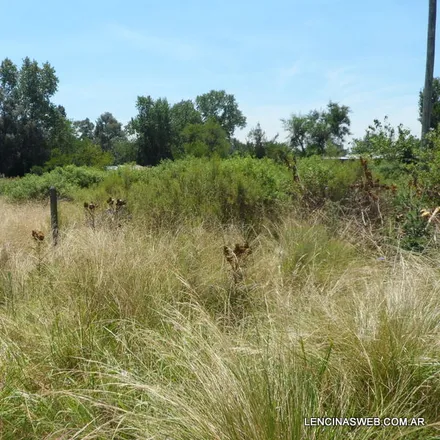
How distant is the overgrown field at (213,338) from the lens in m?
2.10

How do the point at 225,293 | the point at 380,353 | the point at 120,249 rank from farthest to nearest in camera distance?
the point at 120,249 < the point at 225,293 < the point at 380,353

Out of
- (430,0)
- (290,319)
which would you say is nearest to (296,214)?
(290,319)

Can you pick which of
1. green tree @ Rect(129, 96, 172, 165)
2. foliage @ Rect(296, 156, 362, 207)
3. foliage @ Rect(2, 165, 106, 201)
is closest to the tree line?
green tree @ Rect(129, 96, 172, 165)

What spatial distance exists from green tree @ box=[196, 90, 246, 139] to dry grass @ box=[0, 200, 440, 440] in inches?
3122

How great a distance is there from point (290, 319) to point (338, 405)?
2.82ft

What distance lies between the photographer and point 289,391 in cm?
205

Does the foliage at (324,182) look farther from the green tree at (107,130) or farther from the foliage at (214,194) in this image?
the green tree at (107,130)

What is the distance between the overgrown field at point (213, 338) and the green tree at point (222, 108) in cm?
7865

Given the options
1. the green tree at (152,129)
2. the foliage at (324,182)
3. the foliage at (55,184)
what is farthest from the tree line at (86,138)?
the foliage at (324,182)

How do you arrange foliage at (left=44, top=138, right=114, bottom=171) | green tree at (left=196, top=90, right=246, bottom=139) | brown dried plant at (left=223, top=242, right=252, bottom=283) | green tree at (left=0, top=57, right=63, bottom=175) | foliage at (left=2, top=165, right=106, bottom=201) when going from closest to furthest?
brown dried plant at (left=223, top=242, right=252, bottom=283), foliage at (left=2, top=165, right=106, bottom=201), foliage at (left=44, top=138, right=114, bottom=171), green tree at (left=0, top=57, right=63, bottom=175), green tree at (left=196, top=90, right=246, bottom=139)

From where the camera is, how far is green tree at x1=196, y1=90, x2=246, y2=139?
83125 mm

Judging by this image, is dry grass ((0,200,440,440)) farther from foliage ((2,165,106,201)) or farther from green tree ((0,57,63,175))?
green tree ((0,57,63,175))

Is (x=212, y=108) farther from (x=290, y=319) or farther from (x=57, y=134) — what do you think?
(x=290, y=319)

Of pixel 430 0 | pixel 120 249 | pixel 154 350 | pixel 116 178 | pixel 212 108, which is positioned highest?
pixel 212 108
